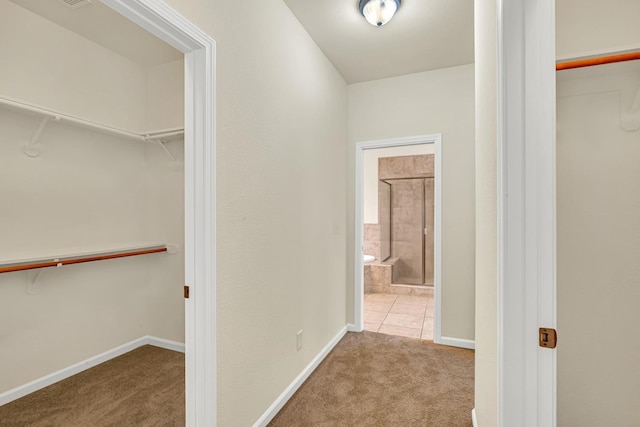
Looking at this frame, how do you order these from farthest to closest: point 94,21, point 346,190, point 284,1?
point 346,190 → point 94,21 → point 284,1

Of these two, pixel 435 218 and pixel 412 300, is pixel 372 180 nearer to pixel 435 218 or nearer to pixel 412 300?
pixel 412 300

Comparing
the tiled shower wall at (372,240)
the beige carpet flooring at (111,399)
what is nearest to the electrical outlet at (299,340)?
the beige carpet flooring at (111,399)

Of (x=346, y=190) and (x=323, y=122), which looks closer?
(x=323, y=122)

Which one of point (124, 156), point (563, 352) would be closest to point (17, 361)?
point (124, 156)

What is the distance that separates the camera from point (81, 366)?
8.07 feet

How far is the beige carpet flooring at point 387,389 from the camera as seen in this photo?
189 centimetres

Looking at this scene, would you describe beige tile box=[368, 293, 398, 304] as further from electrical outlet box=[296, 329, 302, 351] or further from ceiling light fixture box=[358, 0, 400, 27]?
ceiling light fixture box=[358, 0, 400, 27]

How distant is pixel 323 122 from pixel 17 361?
2877mm

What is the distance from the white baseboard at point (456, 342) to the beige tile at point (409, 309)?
864 mm

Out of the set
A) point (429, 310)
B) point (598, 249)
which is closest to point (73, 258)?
point (598, 249)

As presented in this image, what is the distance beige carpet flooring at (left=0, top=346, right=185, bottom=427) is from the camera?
1.91 metres

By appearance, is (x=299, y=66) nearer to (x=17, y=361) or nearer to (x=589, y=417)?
(x=589, y=417)

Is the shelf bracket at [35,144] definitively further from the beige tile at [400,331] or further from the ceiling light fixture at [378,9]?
the beige tile at [400,331]

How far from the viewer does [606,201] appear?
117 cm
